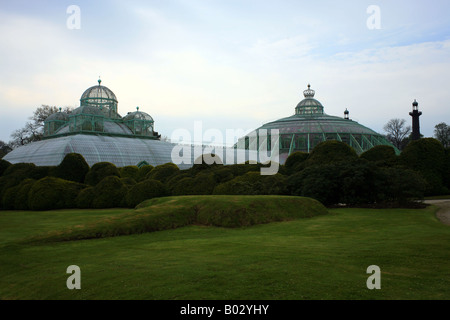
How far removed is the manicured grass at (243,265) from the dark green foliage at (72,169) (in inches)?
854

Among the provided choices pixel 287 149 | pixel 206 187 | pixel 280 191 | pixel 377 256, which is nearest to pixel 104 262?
pixel 377 256

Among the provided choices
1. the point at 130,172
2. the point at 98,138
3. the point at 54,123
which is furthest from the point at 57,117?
the point at 130,172

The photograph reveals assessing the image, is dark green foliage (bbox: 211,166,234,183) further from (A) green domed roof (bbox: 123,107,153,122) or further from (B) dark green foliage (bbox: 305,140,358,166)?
(A) green domed roof (bbox: 123,107,153,122)

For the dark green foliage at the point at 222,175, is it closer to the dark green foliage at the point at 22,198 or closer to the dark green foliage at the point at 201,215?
the dark green foliage at the point at 201,215

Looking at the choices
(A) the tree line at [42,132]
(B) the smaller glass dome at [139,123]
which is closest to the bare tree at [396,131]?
(A) the tree line at [42,132]

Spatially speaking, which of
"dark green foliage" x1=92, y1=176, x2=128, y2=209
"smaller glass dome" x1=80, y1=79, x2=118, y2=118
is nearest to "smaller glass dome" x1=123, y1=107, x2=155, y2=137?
"smaller glass dome" x1=80, y1=79, x2=118, y2=118

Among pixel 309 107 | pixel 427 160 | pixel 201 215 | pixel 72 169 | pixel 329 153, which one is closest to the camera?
pixel 201 215

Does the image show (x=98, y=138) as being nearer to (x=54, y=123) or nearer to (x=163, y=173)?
(x=54, y=123)

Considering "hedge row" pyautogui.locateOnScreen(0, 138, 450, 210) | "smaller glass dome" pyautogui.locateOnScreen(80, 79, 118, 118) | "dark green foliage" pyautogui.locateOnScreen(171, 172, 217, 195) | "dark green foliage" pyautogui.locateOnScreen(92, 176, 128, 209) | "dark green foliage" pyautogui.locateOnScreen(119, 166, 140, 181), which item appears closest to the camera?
"hedge row" pyautogui.locateOnScreen(0, 138, 450, 210)

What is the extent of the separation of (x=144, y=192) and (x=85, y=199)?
13.3ft

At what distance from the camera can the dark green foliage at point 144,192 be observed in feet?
82.5

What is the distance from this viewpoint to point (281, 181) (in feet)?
73.4

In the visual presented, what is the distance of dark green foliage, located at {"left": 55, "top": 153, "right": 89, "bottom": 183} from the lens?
105 ft
